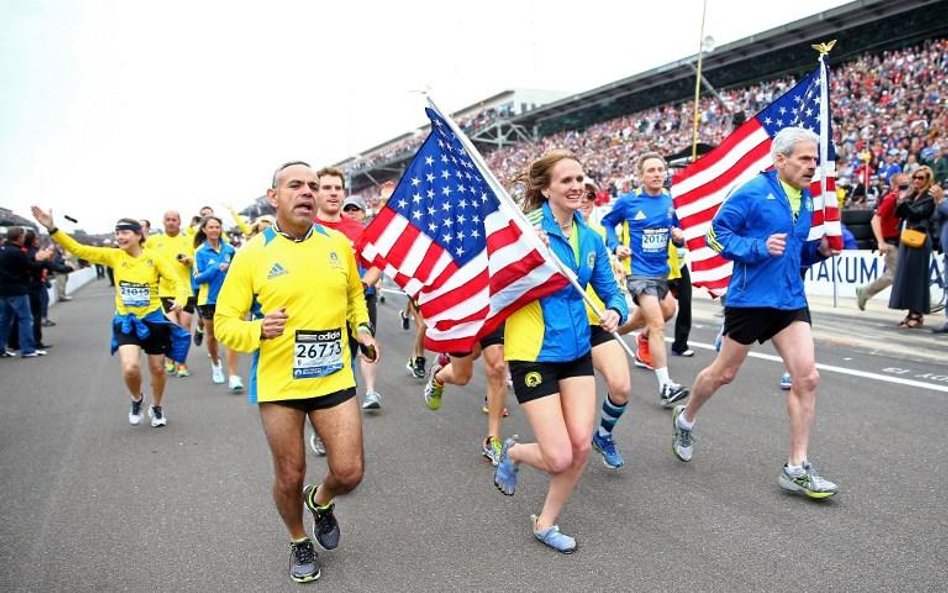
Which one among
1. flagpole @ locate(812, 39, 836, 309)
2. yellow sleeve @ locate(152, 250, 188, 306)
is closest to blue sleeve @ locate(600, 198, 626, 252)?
flagpole @ locate(812, 39, 836, 309)

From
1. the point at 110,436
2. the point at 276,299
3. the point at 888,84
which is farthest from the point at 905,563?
the point at 888,84

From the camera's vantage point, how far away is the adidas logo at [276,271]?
3361mm

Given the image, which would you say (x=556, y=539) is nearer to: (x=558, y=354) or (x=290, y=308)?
(x=558, y=354)

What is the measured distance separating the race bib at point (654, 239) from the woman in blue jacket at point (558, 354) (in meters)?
3.17

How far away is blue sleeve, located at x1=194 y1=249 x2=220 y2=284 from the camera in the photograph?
8451 millimetres

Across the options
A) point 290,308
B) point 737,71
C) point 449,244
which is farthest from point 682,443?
point 737,71

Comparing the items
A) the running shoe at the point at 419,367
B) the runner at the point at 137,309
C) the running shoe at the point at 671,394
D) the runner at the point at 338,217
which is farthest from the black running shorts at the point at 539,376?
the running shoe at the point at 419,367

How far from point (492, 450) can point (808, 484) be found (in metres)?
2.10

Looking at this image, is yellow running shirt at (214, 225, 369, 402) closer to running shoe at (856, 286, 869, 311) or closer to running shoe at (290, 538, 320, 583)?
running shoe at (290, 538, 320, 583)

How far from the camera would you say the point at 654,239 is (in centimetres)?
685

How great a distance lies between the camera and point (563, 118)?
43.5 meters

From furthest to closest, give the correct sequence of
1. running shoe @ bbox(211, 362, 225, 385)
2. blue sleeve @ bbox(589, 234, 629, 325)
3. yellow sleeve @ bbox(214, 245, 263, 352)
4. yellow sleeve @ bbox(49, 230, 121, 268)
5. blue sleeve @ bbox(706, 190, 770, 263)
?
running shoe @ bbox(211, 362, 225, 385), yellow sleeve @ bbox(49, 230, 121, 268), blue sleeve @ bbox(706, 190, 770, 263), blue sleeve @ bbox(589, 234, 629, 325), yellow sleeve @ bbox(214, 245, 263, 352)

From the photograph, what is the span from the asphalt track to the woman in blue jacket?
43 cm

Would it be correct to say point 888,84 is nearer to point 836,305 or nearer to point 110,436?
point 836,305
